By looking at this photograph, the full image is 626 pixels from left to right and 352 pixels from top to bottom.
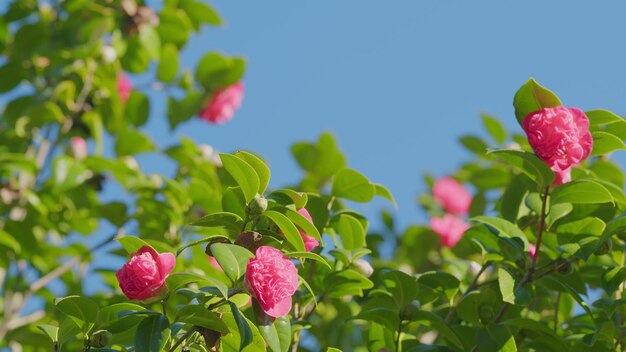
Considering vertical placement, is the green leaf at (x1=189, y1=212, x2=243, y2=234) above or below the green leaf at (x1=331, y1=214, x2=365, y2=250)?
above

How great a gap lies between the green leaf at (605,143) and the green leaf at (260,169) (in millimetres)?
559

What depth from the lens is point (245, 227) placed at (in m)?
1.54

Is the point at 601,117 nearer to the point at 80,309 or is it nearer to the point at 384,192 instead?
the point at 384,192

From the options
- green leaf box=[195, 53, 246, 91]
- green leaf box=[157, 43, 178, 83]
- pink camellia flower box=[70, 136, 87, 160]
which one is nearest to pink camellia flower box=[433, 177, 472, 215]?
green leaf box=[195, 53, 246, 91]

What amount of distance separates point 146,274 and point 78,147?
1.77m

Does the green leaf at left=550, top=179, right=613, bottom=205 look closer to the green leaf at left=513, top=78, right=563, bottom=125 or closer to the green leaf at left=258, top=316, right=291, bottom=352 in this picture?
the green leaf at left=513, top=78, right=563, bottom=125

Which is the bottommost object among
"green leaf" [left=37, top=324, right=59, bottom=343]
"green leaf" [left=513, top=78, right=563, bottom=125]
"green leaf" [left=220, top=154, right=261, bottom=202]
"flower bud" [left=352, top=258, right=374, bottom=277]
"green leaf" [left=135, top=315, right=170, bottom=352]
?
"green leaf" [left=37, top=324, right=59, bottom=343]

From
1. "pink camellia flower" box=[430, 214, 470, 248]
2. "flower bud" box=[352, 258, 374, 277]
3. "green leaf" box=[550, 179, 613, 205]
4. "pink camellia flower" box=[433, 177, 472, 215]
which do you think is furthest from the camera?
"pink camellia flower" box=[433, 177, 472, 215]

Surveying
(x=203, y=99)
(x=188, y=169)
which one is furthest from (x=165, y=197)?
(x=203, y=99)

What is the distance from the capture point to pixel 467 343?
5.58ft

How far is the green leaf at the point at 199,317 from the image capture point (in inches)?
54.6

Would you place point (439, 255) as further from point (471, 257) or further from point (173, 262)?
point (173, 262)

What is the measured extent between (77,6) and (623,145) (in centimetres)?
224

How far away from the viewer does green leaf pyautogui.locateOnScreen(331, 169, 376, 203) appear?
1836 mm
